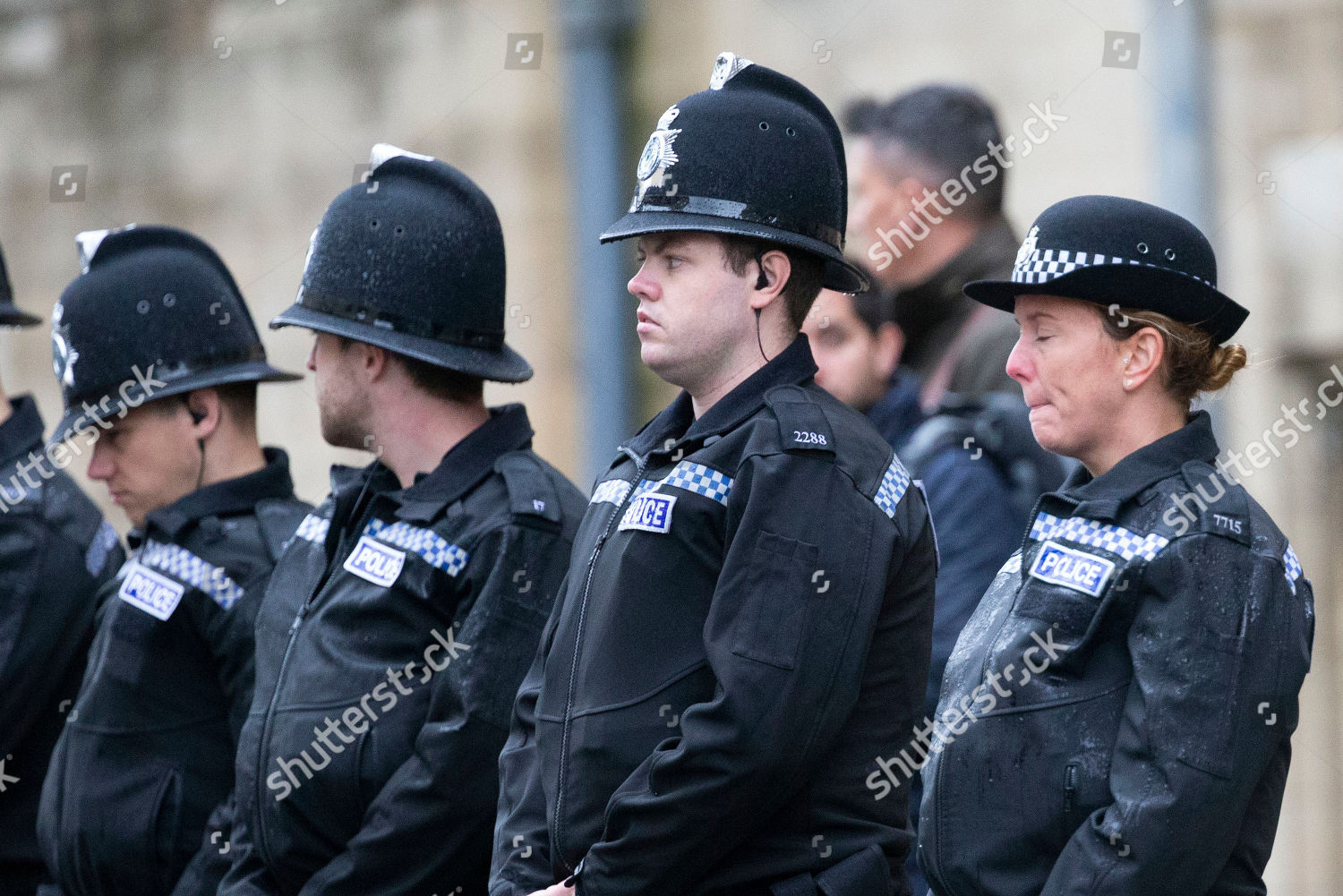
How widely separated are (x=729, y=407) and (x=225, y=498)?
6.29 ft

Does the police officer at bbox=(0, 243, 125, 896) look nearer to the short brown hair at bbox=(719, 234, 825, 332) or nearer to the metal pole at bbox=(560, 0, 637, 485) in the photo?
the short brown hair at bbox=(719, 234, 825, 332)

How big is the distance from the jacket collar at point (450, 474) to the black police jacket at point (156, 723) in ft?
1.68

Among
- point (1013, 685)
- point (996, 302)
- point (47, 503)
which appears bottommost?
point (47, 503)

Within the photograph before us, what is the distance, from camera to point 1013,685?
295 centimetres

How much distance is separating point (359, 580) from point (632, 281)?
1.01 m

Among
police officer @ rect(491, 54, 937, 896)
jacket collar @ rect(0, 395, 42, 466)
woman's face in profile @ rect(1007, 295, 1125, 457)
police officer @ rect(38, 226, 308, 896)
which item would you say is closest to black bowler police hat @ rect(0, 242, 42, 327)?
jacket collar @ rect(0, 395, 42, 466)

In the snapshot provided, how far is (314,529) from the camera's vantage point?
412cm

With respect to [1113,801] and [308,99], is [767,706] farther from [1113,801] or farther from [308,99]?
[308,99]

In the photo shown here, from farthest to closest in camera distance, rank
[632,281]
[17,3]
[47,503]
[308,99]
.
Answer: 1. [17,3]
2. [308,99]
3. [47,503]
4. [632,281]

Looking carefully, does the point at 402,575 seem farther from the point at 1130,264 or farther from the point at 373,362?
the point at 1130,264

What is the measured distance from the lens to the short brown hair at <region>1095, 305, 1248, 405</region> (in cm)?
305

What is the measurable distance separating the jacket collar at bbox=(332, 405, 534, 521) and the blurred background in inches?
87.1

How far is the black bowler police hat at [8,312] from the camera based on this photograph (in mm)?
5488

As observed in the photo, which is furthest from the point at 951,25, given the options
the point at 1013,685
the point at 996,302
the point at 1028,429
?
the point at 1013,685
